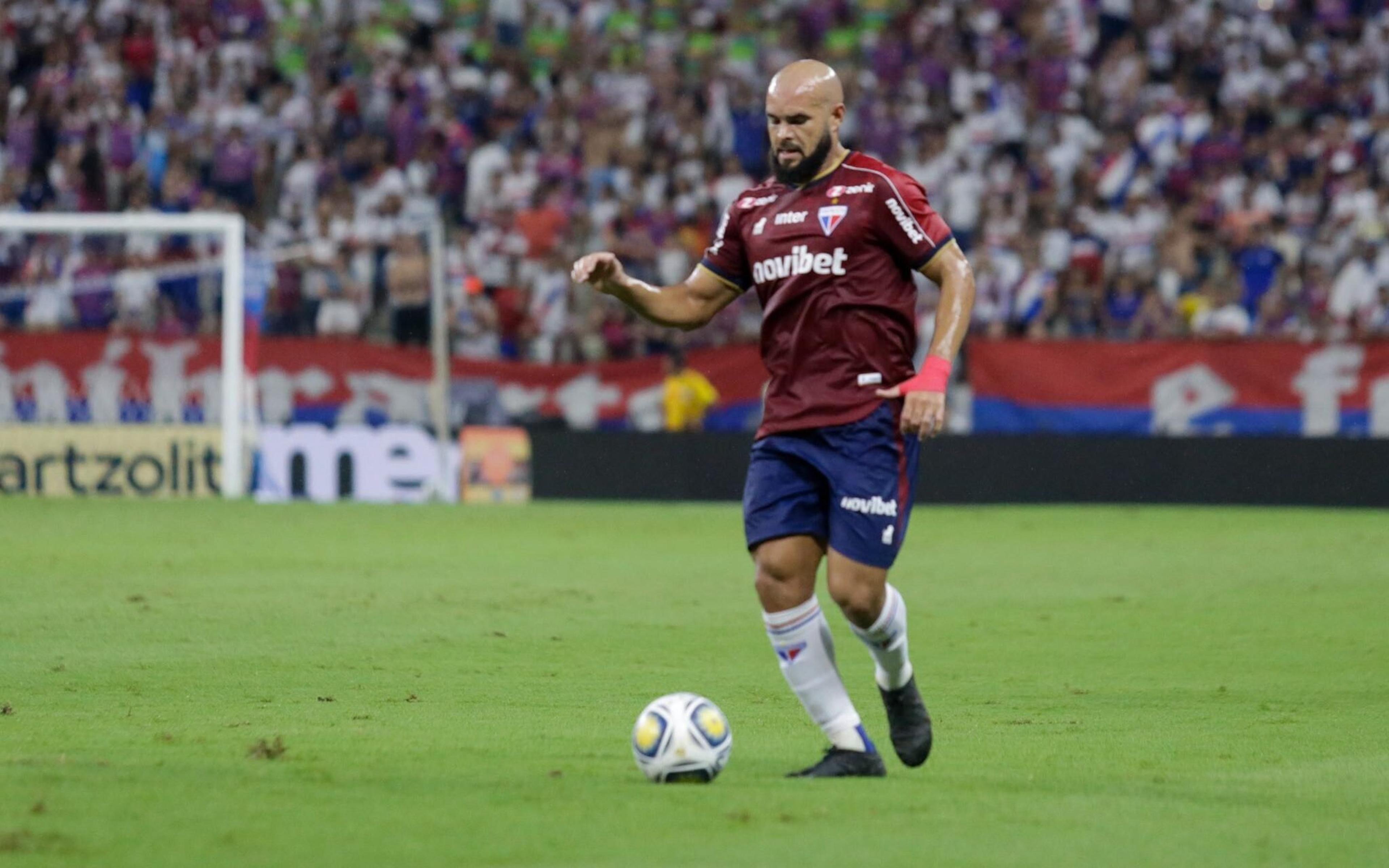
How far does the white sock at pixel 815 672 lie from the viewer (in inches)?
254

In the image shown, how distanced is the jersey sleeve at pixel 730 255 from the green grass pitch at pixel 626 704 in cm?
165

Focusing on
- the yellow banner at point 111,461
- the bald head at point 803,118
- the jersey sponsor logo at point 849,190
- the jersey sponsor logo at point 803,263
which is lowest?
the yellow banner at point 111,461

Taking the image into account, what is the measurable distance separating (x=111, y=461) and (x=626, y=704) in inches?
600

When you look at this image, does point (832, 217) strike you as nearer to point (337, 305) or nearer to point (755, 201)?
point (755, 201)

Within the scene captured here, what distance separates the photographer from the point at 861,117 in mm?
25094

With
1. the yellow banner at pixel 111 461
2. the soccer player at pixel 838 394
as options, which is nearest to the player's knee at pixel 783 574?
the soccer player at pixel 838 394

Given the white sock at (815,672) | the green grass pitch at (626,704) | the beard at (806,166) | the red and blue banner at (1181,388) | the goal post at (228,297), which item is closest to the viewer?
the green grass pitch at (626,704)

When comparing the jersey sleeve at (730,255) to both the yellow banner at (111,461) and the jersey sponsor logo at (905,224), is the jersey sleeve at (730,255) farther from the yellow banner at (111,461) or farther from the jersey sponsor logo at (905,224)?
the yellow banner at (111,461)

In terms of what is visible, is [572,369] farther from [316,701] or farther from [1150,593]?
[316,701]

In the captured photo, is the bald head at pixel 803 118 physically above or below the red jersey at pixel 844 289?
above

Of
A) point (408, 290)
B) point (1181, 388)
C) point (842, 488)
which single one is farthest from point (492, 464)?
point (842, 488)

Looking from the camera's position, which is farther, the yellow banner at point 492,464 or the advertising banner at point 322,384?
the yellow banner at point 492,464

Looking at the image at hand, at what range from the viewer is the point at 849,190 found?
259 inches

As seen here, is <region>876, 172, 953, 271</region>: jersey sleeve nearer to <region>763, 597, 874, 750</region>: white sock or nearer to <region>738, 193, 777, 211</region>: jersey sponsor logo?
<region>738, 193, 777, 211</region>: jersey sponsor logo
